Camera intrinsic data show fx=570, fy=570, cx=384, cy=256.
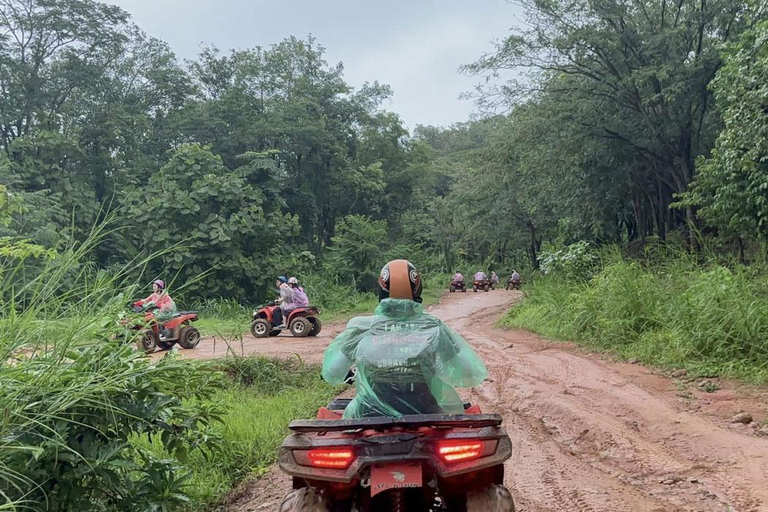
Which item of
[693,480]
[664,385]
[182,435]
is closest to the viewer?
[182,435]

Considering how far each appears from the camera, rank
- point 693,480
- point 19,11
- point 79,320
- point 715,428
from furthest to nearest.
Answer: point 19,11
point 715,428
point 693,480
point 79,320

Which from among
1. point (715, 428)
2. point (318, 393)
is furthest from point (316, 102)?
point (715, 428)

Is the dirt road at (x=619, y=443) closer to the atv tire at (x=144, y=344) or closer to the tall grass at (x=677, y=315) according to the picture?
the tall grass at (x=677, y=315)

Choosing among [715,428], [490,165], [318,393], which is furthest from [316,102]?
[715,428]

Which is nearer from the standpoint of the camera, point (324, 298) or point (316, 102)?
point (324, 298)

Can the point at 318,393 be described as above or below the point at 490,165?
below

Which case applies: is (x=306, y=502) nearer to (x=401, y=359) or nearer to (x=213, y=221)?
(x=401, y=359)

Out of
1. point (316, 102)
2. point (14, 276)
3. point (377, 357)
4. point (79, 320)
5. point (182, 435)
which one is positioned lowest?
point (182, 435)

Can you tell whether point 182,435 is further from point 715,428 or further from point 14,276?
point 715,428

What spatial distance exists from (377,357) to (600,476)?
7.24 feet

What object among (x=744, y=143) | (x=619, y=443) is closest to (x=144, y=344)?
(x=619, y=443)

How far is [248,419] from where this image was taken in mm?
5188

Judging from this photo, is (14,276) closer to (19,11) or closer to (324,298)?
(324,298)

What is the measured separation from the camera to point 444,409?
2.89m
